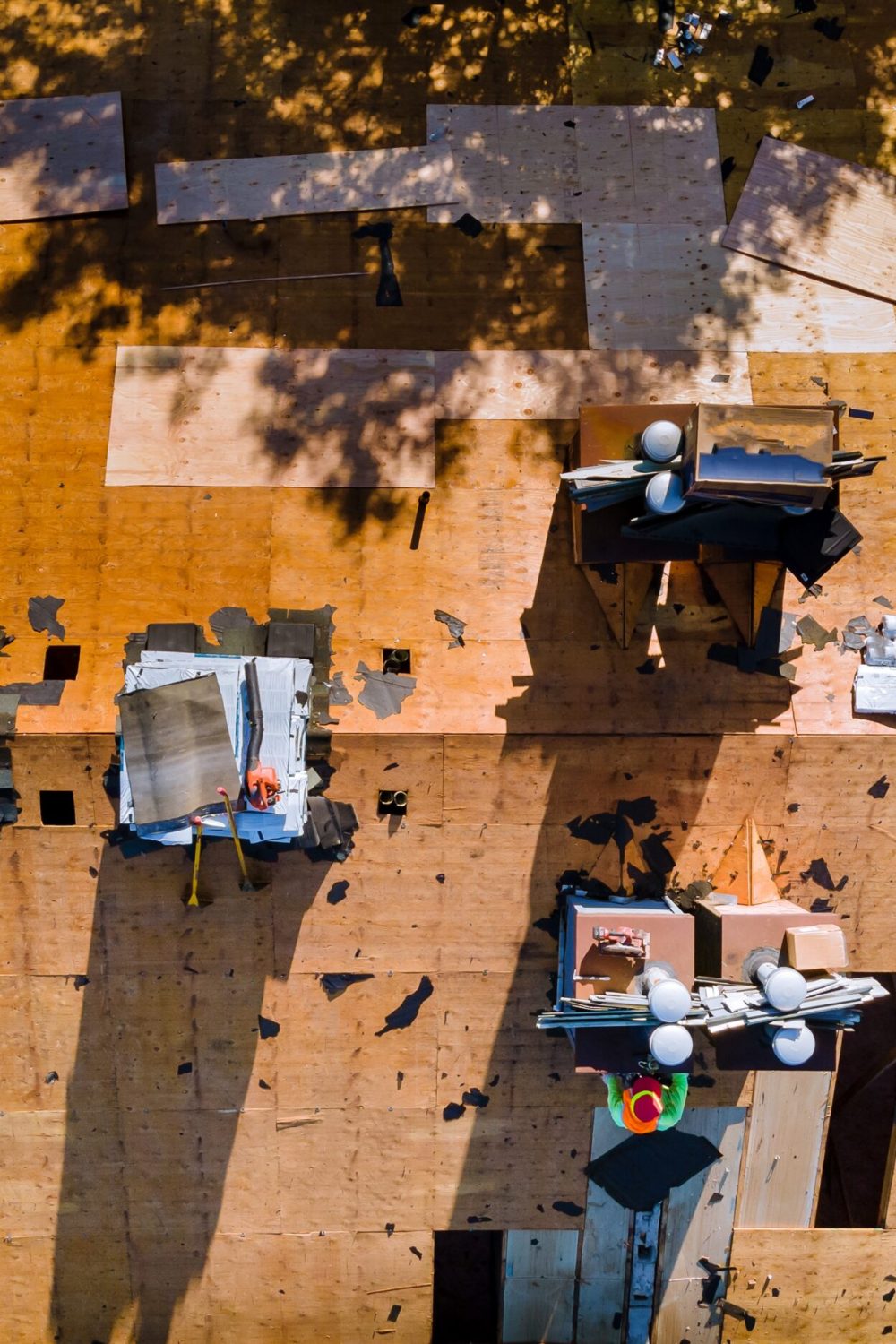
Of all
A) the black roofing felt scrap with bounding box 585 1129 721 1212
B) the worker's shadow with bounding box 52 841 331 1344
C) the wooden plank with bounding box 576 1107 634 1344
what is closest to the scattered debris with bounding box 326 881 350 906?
the worker's shadow with bounding box 52 841 331 1344

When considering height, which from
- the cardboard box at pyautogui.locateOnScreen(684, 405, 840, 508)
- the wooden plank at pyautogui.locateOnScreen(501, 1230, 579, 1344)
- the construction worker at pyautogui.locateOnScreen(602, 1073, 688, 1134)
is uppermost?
the cardboard box at pyautogui.locateOnScreen(684, 405, 840, 508)

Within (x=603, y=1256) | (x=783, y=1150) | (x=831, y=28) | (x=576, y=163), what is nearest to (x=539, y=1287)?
(x=603, y=1256)

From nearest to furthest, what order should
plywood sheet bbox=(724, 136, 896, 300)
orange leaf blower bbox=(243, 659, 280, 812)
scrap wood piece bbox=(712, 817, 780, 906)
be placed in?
1. orange leaf blower bbox=(243, 659, 280, 812)
2. scrap wood piece bbox=(712, 817, 780, 906)
3. plywood sheet bbox=(724, 136, 896, 300)

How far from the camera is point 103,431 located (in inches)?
400

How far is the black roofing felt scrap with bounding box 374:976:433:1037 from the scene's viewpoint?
995 cm

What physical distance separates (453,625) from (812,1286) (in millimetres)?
9032

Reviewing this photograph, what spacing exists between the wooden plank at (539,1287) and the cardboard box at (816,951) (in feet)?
15.7

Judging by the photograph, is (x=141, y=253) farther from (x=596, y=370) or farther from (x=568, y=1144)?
(x=568, y=1144)

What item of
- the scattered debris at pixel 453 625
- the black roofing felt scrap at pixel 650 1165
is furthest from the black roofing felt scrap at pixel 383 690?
the black roofing felt scrap at pixel 650 1165

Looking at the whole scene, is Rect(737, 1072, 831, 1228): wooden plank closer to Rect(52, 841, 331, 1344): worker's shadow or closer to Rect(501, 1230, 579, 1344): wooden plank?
Rect(501, 1230, 579, 1344): wooden plank

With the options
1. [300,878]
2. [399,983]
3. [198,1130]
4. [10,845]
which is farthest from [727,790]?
[10,845]

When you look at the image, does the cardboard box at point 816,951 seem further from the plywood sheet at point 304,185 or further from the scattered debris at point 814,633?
the plywood sheet at point 304,185

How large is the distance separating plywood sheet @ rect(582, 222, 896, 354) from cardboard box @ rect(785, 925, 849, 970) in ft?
22.1

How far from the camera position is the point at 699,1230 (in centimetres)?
1038
